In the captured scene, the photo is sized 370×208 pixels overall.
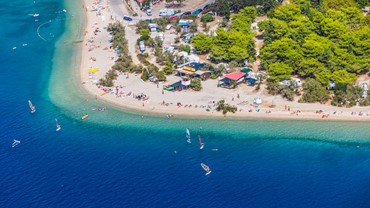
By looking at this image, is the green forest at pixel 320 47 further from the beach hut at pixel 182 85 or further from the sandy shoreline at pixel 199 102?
the beach hut at pixel 182 85

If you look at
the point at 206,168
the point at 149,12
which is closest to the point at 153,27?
the point at 149,12

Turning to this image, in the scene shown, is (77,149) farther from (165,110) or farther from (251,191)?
(251,191)

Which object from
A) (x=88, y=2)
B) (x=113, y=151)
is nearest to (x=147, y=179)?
(x=113, y=151)

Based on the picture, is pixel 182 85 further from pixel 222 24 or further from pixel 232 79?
pixel 222 24

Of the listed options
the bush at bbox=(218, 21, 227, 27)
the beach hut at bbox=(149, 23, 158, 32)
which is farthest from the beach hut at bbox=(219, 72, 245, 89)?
the beach hut at bbox=(149, 23, 158, 32)

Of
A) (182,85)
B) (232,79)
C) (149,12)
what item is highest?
(149,12)

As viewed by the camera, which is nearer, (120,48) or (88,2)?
(120,48)
